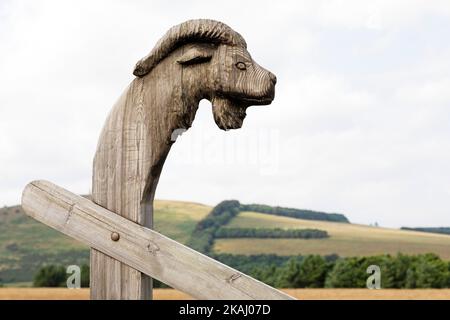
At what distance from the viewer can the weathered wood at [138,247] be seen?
273 centimetres

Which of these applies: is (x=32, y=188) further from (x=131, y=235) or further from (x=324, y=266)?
(x=324, y=266)

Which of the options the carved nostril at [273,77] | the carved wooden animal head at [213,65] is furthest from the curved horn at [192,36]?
the carved nostril at [273,77]

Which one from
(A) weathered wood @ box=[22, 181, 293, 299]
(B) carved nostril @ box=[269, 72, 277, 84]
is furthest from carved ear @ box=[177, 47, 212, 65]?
(A) weathered wood @ box=[22, 181, 293, 299]

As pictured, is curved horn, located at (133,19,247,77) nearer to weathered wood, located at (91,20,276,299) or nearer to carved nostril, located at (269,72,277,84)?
weathered wood, located at (91,20,276,299)

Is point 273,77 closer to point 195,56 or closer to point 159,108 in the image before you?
point 195,56

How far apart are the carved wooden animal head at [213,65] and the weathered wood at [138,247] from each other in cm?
65

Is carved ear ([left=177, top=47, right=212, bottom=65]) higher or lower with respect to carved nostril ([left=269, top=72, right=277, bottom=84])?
higher

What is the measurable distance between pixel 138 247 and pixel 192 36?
98cm

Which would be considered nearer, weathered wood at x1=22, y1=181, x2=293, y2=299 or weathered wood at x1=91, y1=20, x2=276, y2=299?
weathered wood at x1=22, y1=181, x2=293, y2=299

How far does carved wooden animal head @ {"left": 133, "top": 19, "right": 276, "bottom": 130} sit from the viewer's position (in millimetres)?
2834

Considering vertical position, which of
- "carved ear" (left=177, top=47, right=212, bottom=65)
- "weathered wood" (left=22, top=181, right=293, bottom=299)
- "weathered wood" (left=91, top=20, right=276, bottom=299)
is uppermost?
"carved ear" (left=177, top=47, right=212, bottom=65)

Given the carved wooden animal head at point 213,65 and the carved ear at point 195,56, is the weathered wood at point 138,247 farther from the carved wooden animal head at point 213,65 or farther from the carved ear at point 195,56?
the carved ear at point 195,56
